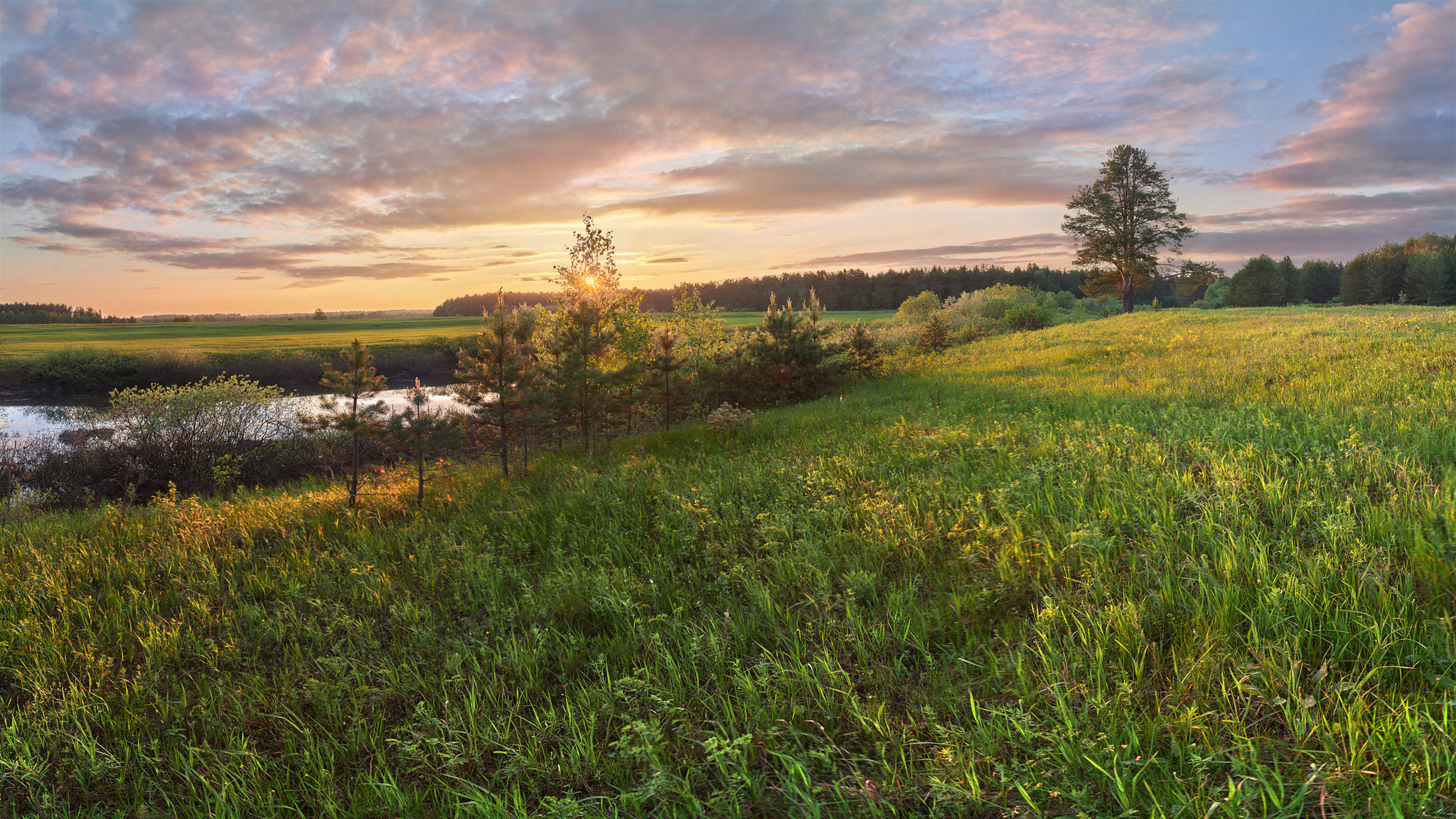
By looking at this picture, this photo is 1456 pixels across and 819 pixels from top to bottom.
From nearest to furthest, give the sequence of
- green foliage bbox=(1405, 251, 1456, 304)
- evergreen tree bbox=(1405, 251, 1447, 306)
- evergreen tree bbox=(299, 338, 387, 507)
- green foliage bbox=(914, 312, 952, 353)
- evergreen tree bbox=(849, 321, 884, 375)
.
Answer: evergreen tree bbox=(299, 338, 387, 507)
evergreen tree bbox=(849, 321, 884, 375)
green foliage bbox=(914, 312, 952, 353)
green foliage bbox=(1405, 251, 1456, 304)
evergreen tree bbox=(1405, 251, 1447, 306)

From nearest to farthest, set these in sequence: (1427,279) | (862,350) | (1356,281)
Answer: (862,350) < (1427,279) < (1356,281)

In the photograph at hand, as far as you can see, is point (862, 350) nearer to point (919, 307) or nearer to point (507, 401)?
point (507, 401)

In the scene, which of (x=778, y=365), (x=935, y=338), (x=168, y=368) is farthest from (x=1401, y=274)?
(x=168, y=368)

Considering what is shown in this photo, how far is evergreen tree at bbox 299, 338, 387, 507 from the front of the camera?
8.39m

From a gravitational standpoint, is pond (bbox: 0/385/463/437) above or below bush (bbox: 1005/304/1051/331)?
below

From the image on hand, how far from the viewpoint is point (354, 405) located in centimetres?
879

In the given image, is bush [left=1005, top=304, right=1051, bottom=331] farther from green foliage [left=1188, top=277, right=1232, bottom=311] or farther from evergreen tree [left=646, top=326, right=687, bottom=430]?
green foliage [left=1188, top=277, right=1232, bottom=311]

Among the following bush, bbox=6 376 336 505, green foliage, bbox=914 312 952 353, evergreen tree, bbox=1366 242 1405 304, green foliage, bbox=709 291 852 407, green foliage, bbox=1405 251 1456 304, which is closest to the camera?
bush, bbox=6 376 336 505

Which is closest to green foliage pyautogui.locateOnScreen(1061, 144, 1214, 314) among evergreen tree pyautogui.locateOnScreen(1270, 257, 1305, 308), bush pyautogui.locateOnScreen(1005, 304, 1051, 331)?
bush pyautogui.locateOnScreen(1005, 304, 1051, 331)

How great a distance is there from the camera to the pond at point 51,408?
776 inches

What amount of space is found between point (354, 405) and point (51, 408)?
30906mm

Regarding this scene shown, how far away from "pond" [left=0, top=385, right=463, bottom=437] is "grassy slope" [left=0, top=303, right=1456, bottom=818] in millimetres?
11020

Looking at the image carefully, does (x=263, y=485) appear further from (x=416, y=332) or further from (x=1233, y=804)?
(x=416, y=332)

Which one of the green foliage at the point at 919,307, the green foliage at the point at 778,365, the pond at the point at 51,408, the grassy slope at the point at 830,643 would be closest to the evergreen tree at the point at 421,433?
the grassy slope at the point at 830,643
